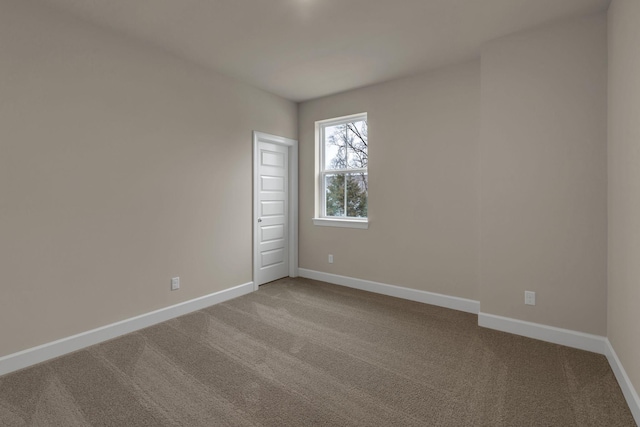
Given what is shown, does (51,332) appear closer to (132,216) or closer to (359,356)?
(132,216)

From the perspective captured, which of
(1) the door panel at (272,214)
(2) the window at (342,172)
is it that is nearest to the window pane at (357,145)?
(2) the window at (342,172)

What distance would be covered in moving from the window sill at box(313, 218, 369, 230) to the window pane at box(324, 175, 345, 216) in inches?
6.1

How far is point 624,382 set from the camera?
1968mm

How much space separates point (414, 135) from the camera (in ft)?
12.2

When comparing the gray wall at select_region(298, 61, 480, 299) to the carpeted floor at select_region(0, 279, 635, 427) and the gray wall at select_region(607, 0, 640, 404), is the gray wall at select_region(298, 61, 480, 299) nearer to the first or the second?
the carpeted floor at select_region(0, 279, 635, 427)

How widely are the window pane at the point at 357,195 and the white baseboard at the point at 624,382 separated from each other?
2.67 m

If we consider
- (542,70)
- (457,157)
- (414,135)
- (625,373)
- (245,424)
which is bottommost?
(245,424)

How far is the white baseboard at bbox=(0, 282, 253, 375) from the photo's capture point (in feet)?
7.45

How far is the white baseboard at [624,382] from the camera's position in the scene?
5.74ft

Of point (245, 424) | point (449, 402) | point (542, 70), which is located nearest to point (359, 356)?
point (449, 402)

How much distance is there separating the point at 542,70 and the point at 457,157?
3.42 ft

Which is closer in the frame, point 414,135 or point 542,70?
point 542,70

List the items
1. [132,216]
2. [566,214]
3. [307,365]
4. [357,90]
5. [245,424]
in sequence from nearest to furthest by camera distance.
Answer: [245,424] → [307,365] → [566,214] → [132,216] → [357,90]

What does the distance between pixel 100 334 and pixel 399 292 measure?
310 centimetres
